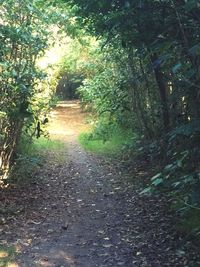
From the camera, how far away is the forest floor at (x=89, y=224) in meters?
5.41

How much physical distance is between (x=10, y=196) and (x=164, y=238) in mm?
3326

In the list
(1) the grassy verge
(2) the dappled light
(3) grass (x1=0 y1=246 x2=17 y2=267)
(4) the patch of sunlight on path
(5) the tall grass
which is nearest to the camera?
(2) the dappled light

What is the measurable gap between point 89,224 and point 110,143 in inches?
312

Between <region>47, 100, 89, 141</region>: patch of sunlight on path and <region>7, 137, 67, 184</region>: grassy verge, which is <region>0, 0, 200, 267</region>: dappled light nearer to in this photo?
<region>7, 137, 67, 184</region>: grassy verge

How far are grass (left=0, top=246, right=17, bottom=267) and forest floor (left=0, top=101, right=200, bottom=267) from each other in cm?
3

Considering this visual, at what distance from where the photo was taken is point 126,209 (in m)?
7.48

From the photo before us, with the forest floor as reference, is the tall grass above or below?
above

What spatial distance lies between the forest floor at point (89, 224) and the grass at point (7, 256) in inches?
1.3

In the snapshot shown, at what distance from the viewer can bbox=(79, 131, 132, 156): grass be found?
13441mm

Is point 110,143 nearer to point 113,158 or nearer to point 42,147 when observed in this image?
point 42,147

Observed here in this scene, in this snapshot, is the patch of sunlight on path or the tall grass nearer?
the tall grass

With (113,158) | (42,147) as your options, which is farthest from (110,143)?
(113,158)

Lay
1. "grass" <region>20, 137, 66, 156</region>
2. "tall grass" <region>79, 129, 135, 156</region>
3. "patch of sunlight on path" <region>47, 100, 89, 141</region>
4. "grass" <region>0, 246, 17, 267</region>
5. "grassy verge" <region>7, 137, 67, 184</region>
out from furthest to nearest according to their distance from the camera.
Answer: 1. "patch of sunlight on path" <region>47, 100, 89, 141</region>
2. "tall grass" <region>79, 129, 135, 156</region>
3. "grass" <region>20, 137, 66, 156</region>
4. "grassy verge" <region>7, 137, 67, 184</region>
5. "grass" <region>0, 246, 17, 267</region>

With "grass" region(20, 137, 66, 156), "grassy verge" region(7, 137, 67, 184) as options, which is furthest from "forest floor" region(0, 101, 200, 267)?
"grass" region(20, 137, 66, 156)
